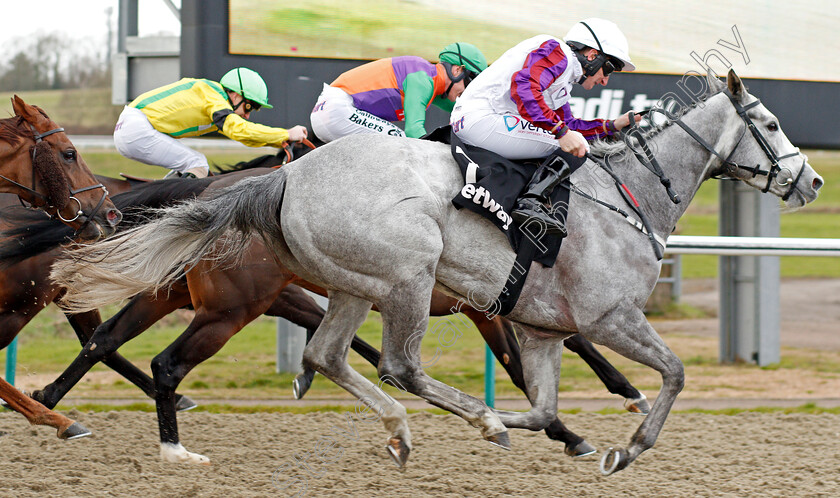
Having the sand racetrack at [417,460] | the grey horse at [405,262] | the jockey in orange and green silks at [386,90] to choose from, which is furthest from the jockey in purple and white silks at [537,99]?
the sand racetrack at [417,460]

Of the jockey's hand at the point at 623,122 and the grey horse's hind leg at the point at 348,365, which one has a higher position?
the jockey's hand at the point at 623,122

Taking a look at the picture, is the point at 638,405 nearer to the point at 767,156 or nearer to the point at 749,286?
the point at 767,156

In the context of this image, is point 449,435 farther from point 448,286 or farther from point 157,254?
point 157,254

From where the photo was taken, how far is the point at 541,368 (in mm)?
3594

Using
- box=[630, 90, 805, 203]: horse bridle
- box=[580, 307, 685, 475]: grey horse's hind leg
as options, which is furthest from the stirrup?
box=[630, 90, 805, 203]: horse bridle

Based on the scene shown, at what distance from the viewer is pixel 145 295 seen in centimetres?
433

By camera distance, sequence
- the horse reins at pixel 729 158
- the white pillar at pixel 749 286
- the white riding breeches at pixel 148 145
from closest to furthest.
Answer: the horse reins at pixel 729 158 < the white riding breeches at pixel 148 145 < the white pillar at pixel 749 286

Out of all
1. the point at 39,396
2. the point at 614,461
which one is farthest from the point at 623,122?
the point at 39,396

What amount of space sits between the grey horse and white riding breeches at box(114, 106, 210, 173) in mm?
1275

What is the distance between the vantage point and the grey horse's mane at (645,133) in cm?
369

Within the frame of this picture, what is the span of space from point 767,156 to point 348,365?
1890mm

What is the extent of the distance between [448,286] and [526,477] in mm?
1153

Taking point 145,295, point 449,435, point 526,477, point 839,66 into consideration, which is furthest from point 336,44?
point 839,66

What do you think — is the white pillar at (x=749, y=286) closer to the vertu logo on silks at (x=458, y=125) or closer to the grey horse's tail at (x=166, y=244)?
the vertu logo on silks at (x=458, y=125)
